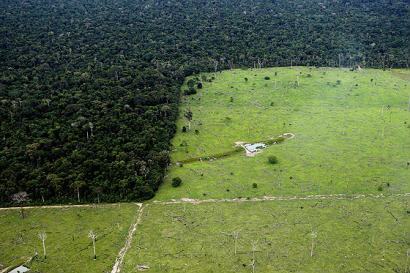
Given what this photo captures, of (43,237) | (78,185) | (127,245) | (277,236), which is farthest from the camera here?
(78,185)

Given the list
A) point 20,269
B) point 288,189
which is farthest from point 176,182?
point 20,269

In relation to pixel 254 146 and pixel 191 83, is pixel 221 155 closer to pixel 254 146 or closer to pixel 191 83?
pixel 254 146

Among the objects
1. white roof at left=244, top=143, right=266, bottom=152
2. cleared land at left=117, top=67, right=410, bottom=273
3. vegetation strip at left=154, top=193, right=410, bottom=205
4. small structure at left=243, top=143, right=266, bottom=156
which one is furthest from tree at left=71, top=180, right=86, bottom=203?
white roof at left=244, top=143, right=266, bottom=152

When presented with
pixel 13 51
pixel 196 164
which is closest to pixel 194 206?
pixel 196 164

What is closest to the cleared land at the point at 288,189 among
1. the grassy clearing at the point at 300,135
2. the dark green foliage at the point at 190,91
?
the grassy clearing at the point at 300,135

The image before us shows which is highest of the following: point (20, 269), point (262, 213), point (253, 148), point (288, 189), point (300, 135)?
point (300, 135)

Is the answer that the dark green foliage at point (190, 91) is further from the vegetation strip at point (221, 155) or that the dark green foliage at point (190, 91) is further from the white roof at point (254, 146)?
the white roof at point (254, 146)
